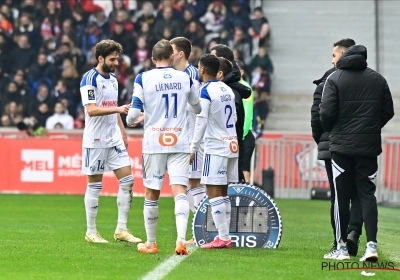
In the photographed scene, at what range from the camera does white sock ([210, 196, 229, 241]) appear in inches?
387

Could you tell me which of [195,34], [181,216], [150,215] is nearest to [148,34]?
[195,34]

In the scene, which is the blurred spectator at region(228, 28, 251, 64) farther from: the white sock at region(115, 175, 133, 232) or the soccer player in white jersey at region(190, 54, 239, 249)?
the soccer player in white jersey at region(190, 54, 239, 249)

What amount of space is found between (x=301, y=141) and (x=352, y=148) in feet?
42.7

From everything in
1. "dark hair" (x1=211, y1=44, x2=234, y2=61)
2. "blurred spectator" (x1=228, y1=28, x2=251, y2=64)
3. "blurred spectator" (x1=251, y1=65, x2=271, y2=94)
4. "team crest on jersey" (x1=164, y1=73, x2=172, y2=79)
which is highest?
"blurred spectator" (x1=228, y1=28, x2=251, y2=64)

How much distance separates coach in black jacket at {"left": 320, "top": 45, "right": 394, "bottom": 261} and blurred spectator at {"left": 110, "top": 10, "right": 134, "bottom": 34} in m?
16.3

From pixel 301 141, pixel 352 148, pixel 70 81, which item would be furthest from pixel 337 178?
pixel 70 81

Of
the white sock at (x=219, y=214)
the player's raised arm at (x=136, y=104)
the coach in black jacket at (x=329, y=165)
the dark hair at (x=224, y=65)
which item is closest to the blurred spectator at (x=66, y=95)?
the dark hair at (x=224, y=65)

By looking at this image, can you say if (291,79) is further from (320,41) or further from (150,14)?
(150,14)

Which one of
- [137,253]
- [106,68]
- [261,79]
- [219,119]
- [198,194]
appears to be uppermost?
[261,79]

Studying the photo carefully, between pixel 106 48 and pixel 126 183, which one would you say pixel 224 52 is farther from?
pixel 126 183

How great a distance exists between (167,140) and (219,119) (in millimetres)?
972

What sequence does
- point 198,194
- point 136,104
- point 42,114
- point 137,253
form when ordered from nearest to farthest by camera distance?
point 136,104 → point 137,253 → point 198,194 → point 42,114

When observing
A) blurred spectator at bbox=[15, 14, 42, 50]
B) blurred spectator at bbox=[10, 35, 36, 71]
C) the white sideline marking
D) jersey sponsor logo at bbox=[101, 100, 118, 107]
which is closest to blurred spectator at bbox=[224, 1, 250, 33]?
blurred spectator at bbox=[15, 14, 42, 50]

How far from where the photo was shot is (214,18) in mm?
25016
